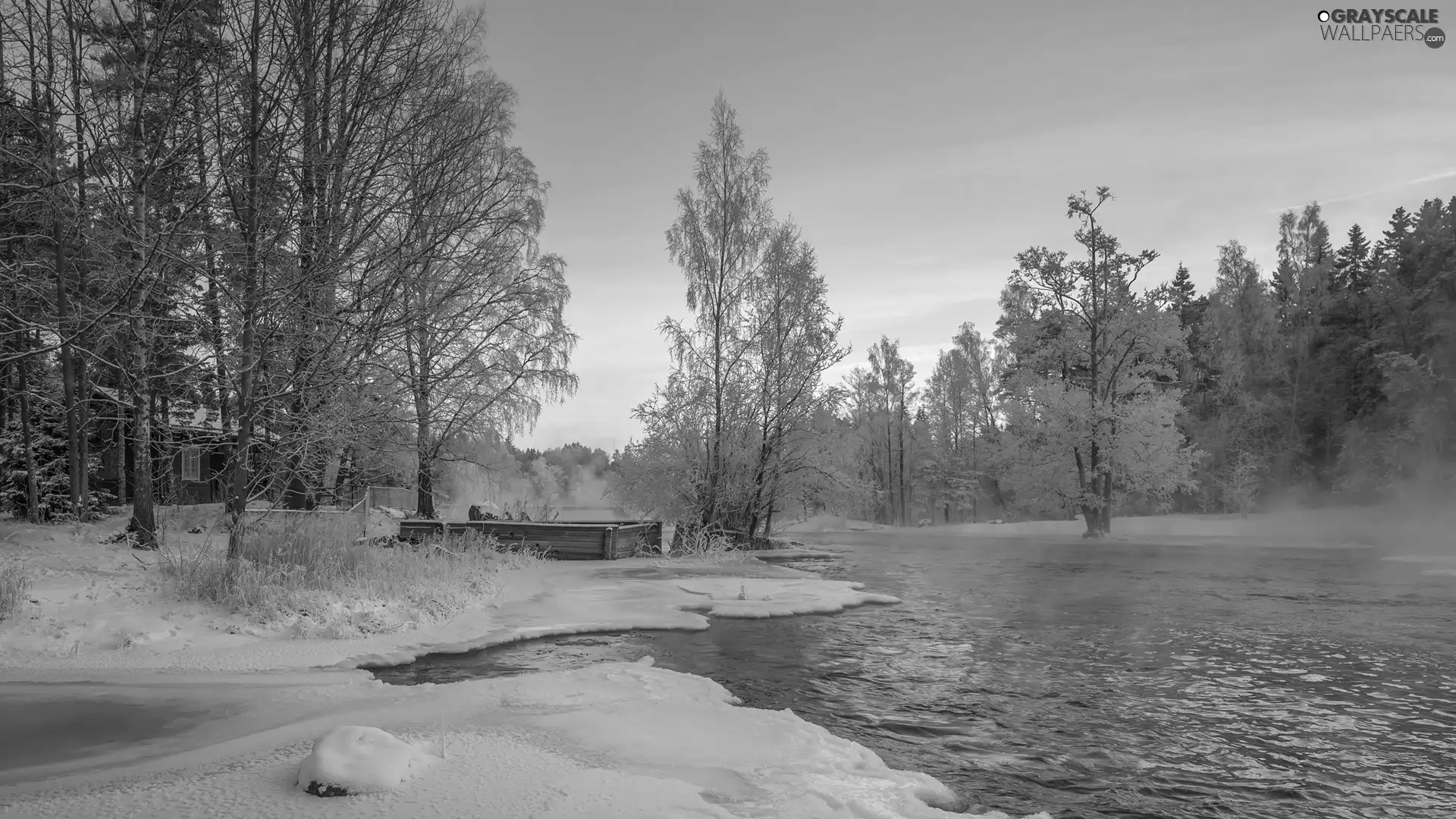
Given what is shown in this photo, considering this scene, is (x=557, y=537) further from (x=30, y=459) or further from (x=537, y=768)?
(x=537, y=768)

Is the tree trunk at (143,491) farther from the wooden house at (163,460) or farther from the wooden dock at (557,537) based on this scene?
the wooden dock at (557,537)

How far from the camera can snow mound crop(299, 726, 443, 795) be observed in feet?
11.8

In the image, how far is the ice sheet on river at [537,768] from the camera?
353 cm

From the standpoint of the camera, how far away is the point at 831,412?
Answer: 68.8ft

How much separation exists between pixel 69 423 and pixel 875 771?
18.9m

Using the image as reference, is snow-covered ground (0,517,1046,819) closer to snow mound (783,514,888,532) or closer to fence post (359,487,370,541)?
fence post (359,487,370,541)

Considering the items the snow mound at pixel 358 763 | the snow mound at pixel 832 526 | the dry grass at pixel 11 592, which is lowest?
the snow mound at pixel 832 526

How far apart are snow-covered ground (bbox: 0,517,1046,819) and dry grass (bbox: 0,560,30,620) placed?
0.31ft

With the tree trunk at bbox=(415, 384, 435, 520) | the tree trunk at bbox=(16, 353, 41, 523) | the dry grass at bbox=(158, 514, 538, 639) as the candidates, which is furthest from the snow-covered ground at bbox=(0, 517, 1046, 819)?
the tree trunk at bbox=(16, 353, 41, 523)

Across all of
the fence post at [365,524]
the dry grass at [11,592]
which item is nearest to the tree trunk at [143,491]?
the fence post at [365,524]

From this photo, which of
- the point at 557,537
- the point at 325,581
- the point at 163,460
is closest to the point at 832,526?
the point at 557,537

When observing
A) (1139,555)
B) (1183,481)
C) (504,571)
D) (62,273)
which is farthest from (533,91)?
(1183,481)

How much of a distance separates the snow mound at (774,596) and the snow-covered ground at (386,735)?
2.36 meters

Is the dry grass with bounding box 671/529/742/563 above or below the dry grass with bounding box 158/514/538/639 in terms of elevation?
below
